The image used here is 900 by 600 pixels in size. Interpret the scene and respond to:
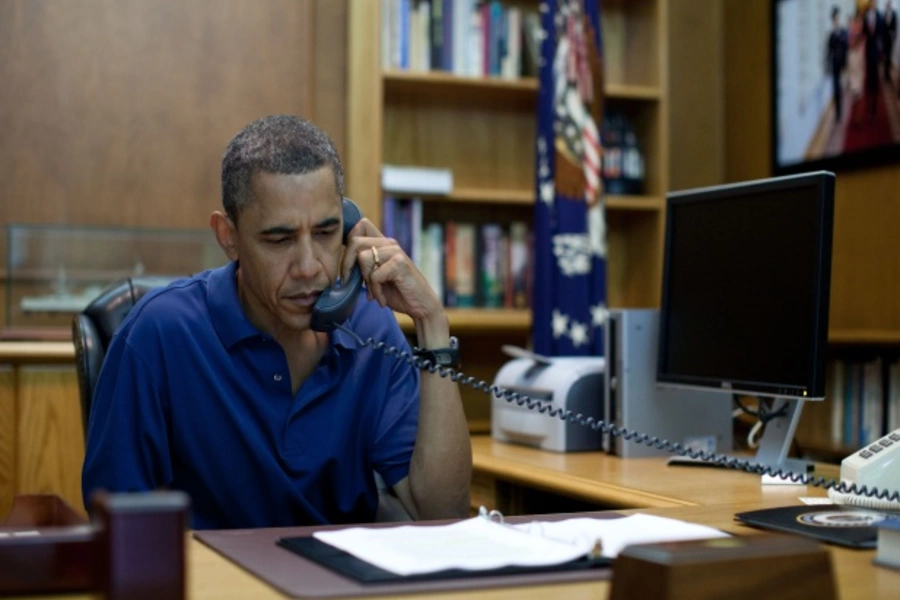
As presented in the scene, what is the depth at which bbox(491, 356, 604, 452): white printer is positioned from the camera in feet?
9.07

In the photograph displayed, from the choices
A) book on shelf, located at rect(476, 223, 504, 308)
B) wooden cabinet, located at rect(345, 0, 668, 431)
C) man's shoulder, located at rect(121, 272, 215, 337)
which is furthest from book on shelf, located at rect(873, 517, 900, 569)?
book on shelf, located at rect(476, 223, 504, 308)

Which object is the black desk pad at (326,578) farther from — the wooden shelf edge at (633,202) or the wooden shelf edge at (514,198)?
the wooden shelf edge at (633,202)

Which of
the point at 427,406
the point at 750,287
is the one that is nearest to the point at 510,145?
the point at 750,287

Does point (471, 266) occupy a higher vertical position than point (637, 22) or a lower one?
lower

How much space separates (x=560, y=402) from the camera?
277 cm

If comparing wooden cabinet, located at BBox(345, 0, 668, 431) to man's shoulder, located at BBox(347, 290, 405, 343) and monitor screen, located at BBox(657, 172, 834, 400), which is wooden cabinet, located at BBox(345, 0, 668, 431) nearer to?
monitor screen, located at BBox(657, 172, 834, 400)

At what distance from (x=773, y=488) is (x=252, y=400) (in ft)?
3.07

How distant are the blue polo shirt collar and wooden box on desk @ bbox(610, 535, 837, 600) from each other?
1028mm

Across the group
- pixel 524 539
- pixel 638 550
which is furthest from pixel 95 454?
pixel 638 550

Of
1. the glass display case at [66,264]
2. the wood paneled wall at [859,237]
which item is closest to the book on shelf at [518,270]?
the wood paneled wall at [859,237]

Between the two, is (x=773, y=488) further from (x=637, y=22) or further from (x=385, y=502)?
(x=637, y=22)

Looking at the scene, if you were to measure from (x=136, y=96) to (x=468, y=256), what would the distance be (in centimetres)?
128

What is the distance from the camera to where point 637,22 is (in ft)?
15.1

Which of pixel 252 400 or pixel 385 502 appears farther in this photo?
pixel 385 502
